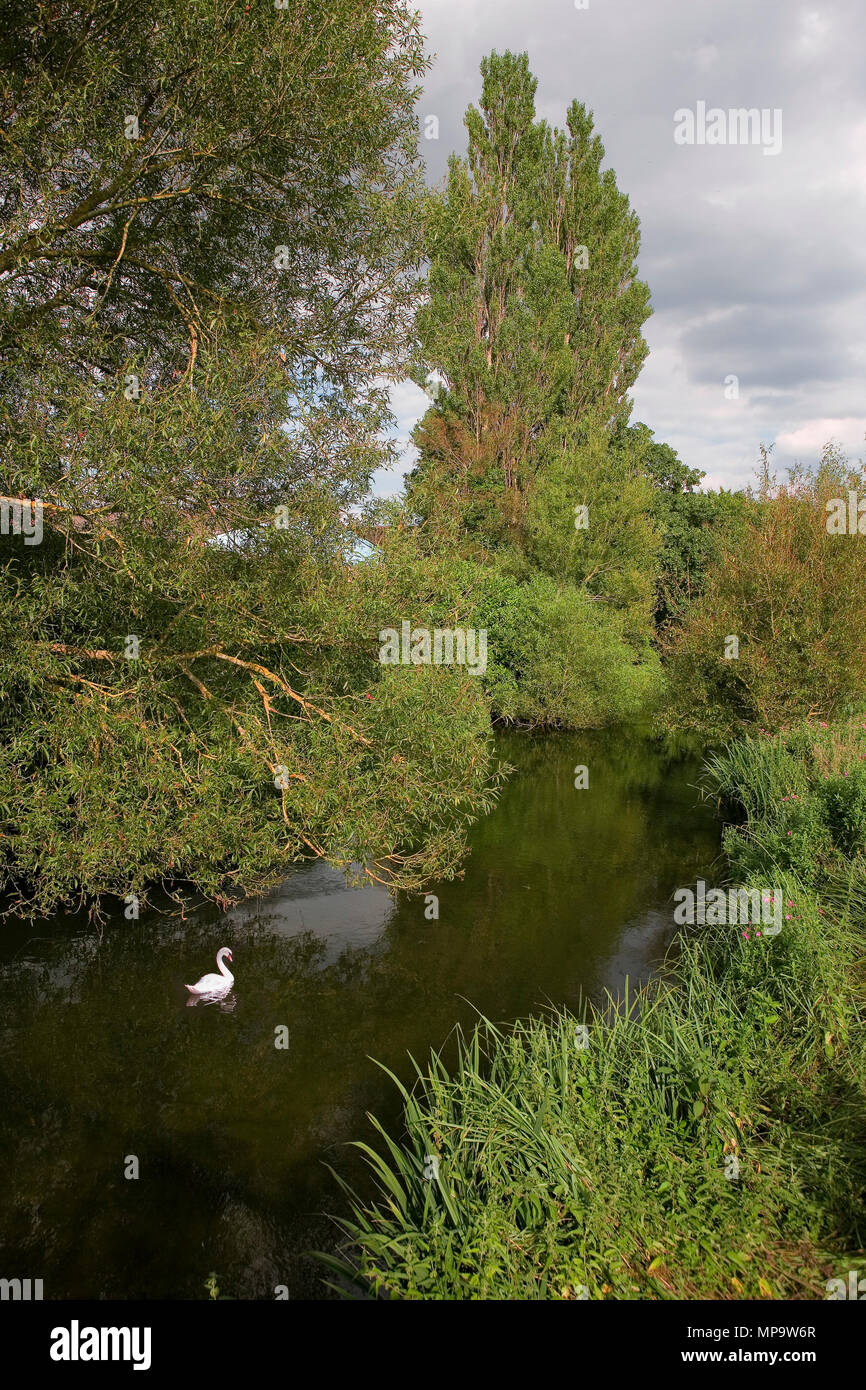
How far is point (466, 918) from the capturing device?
36.0ft

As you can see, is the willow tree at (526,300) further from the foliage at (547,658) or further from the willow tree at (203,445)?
the willow tree at (203,445)

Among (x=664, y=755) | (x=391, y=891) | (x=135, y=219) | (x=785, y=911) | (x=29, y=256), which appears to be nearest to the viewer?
(x=785, y=911)

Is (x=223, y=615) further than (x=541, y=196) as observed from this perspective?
No

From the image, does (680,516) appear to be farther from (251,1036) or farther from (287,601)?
(251,1036)

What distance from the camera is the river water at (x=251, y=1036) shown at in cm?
552

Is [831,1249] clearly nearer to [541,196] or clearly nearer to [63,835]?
[63,835]

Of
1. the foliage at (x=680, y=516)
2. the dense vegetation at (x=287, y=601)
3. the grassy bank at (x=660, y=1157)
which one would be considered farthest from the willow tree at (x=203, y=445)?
the foliage at (x=680, y=516)

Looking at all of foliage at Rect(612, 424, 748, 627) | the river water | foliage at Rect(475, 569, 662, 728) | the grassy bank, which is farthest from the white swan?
foliage at Rect(612, 424, 748, 627)

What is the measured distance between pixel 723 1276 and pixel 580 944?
6.27 meters

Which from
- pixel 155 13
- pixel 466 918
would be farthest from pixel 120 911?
pixel 155 13

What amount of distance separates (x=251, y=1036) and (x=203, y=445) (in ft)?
Result: 19.1

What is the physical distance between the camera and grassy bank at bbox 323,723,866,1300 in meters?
3.91

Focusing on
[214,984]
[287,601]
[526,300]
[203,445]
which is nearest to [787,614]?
[287,601]

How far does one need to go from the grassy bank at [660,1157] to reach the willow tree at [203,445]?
4.00 meters
